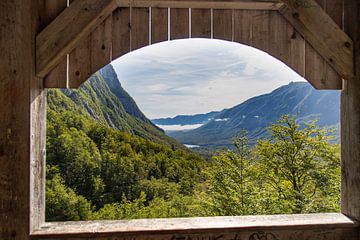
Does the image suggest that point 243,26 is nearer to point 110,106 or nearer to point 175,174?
point 175,174

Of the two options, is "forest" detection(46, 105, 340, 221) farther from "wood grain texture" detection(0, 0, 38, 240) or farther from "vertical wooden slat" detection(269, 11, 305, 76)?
"wood grain texture" detection(0, 0, 38, 240)

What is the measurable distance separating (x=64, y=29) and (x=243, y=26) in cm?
85

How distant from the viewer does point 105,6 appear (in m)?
1.27

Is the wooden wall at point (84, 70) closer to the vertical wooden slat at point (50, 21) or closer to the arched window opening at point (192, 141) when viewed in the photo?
the vertical wooden slat at point (50, 21)

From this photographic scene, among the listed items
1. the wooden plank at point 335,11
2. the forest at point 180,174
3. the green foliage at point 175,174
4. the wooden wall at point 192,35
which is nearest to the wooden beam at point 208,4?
the wooden wall at point 192,35

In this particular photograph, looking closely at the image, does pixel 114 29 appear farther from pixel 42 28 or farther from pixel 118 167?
pixel 118 167

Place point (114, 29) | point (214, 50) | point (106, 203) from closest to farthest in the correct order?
point (114, 29), point (106, 203), point (214, 50)

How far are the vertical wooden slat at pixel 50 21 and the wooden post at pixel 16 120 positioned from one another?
0.21 feet

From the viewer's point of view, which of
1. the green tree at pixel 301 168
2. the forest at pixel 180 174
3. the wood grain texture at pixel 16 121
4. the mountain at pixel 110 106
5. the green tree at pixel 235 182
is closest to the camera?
the wood grain texture at pixel 16 121

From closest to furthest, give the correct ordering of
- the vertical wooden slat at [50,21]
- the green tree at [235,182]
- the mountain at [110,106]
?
the vertical wooden slat at [50,21] → the green tree at [235,182] → the mountain at [110,106]

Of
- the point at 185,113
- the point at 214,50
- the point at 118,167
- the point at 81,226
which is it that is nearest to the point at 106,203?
the point at 118,167

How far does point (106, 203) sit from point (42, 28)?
2310 cm

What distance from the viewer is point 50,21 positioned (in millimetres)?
1307

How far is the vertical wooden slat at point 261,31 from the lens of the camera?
1.44 meters
